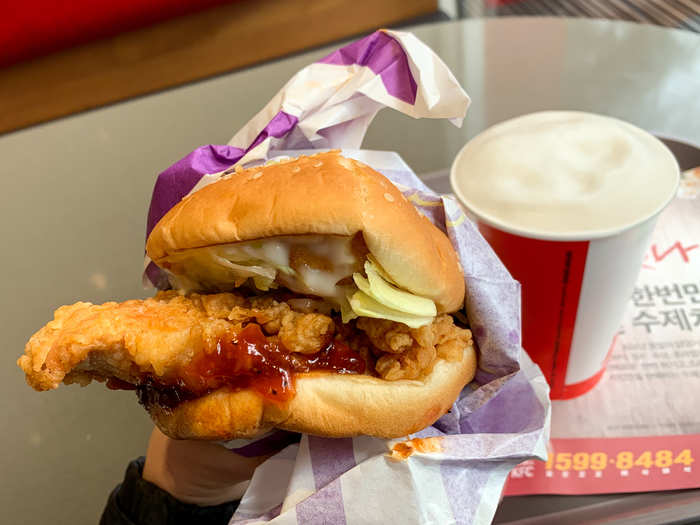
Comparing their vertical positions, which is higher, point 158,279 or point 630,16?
point 158,279

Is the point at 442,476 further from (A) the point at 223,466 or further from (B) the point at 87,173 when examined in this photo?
(B) the point at 87,173

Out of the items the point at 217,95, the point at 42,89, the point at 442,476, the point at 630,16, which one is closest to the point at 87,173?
the point at 217,95

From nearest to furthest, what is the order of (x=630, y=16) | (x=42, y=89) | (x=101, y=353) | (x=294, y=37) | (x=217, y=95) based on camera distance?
(x=101, y=353) → (x=217, y=95) → (x=630, y=16) → (x=42, y=89) → (x=294, y=37)

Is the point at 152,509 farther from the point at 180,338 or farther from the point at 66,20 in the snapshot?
the point at 66,20

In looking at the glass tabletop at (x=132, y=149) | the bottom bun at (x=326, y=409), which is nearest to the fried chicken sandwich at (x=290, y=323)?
the bottom bun at (x=326, y=409)

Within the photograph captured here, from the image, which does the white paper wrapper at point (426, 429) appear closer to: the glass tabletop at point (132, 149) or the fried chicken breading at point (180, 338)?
the fried chicken breading at point (180, 338)

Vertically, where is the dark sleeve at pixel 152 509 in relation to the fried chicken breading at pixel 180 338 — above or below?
below

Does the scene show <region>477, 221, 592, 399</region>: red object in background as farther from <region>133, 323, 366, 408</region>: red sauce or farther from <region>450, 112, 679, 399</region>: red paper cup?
<region>133, 323, 366, 408</region>: red sauce
